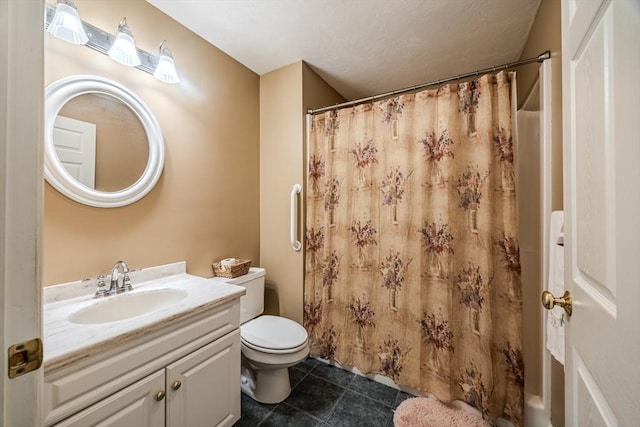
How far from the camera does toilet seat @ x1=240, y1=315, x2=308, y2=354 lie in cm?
142

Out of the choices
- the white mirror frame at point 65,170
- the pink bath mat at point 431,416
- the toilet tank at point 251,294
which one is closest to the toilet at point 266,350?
the toilet tank at point 251,294

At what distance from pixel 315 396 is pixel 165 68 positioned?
2242 millimetres

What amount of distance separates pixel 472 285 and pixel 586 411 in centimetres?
92

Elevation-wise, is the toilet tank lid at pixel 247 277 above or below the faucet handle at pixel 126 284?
below

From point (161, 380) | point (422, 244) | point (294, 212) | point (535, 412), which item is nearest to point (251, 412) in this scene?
point (161, 380)

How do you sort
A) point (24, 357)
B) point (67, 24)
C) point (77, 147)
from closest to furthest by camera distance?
point (24, 357)
point (67, 24)
point (77, 147)

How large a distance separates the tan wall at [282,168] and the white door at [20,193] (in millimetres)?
1595

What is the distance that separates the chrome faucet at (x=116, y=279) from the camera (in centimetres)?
119

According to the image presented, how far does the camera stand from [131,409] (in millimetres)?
860

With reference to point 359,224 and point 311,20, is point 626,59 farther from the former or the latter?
point 311,20

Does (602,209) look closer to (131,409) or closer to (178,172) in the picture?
(131,409)

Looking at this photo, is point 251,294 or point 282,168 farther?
point 282,168

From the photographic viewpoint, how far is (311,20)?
5.07ft

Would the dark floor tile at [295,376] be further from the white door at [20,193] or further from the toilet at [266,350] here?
the white door at [20,193]
